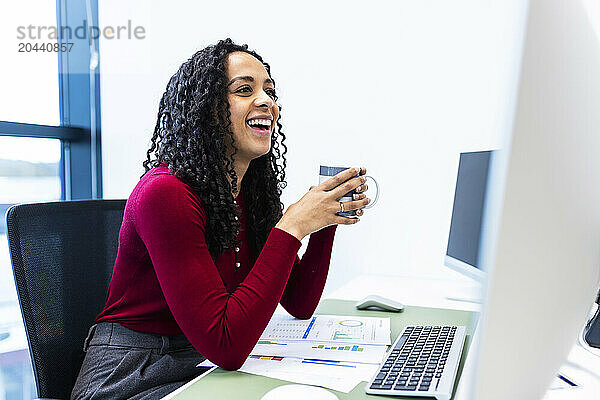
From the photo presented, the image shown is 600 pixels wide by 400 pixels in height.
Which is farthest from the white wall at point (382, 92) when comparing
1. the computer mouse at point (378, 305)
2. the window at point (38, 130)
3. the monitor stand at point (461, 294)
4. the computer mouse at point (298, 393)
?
the computer mouse at point (298, 393)

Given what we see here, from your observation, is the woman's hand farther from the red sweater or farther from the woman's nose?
the woman's nose

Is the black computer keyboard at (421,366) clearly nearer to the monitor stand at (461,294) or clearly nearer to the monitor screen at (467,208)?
the monitor stand at (461,294)

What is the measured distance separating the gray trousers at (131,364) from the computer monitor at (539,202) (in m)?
0.76

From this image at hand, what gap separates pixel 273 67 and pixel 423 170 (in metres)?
0.70

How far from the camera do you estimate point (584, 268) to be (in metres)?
0.48

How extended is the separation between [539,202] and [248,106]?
3.27 feet

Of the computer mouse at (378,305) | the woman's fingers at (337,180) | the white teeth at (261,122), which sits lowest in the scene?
the computer mouse at (378,305)

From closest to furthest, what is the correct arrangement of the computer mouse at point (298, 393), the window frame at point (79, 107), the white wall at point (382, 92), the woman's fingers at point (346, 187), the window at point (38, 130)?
the computer mouse at point (298, 393)
the woman's fingers at point (346, 187)
the white wall at point (382, 92)
the window at point (38, 130)
the window frame at point (79, 107)

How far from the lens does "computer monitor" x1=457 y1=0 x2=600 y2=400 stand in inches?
10.7

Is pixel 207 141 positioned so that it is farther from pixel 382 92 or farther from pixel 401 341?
pixel 382 92

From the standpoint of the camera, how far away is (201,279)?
3.25 ft

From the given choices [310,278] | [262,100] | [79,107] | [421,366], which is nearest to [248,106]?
[262,100]

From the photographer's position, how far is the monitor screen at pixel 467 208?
1553mm

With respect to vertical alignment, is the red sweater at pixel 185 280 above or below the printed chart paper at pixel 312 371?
above
